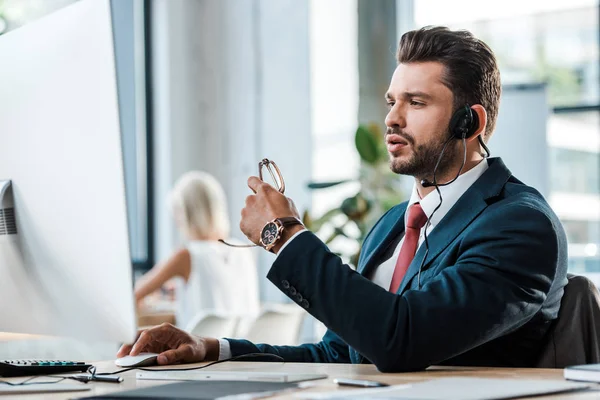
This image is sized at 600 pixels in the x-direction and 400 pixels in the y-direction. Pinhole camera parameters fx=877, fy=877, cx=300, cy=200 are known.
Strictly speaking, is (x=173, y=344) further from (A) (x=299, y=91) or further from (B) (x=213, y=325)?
(A) (x=299, y=91)

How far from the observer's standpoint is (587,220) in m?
5.72

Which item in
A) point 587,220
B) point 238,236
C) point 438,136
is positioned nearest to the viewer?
point 438,136

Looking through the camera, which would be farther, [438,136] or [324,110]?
[324,110]

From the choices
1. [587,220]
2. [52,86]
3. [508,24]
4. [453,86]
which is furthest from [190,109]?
[52,86]

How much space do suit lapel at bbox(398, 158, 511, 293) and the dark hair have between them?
0.20 m

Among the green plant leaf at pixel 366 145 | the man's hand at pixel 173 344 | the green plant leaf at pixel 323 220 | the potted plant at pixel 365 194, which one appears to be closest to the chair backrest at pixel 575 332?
the man's hand at pixel 173 344

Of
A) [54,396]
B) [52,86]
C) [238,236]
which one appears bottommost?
[238,236]

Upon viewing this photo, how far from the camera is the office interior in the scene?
5.73 m

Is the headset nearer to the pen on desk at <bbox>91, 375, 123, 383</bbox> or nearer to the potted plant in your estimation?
the pen on desk at <bbox>91, 375, 123, 383</bbox>

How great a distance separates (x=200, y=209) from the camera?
4773 millimetres

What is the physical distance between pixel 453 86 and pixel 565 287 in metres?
0.45

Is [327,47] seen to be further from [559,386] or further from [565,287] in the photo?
[559,386]

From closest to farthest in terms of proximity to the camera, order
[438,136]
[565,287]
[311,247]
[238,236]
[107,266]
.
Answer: [107,266], [311,247], [565,287], [438,136], [238,236]

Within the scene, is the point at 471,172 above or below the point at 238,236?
above
